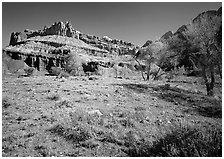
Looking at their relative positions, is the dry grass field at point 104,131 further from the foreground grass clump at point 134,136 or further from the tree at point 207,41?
the tree at point 207,41

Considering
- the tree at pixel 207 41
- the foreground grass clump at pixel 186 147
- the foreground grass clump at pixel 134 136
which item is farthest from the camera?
the tree at pixel 207 41

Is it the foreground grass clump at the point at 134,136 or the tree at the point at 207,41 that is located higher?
the tree at the point at 207,41

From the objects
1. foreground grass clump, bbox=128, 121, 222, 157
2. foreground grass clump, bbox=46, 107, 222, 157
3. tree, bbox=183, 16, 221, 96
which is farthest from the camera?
tree, bbox=183, 16, 221, 96

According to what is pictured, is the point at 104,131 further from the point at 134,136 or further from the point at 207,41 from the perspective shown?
the point at 207,41

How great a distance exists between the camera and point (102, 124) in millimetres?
7043

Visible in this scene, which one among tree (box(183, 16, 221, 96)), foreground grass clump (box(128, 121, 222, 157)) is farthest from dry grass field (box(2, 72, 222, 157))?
tree (box(183, 16, 221, 96))

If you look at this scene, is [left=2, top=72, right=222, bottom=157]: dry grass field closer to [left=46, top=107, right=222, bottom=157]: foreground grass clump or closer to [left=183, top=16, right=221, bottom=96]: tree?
[left=46, top=107, right=222, bottom=157]: foreground grass clump

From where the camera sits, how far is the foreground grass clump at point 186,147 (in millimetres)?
4473

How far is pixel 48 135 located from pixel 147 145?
3.25 meters

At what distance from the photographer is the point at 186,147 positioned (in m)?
4.83

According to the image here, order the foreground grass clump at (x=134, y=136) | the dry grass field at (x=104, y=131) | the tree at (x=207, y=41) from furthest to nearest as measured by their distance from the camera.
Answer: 1. the tree at (x=207, y=41)
2. the dry grass field at (x=104, y=131)
3. the foreground grass clump at (x=134, y=136)

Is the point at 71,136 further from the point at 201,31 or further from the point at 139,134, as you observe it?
the point at 201,31

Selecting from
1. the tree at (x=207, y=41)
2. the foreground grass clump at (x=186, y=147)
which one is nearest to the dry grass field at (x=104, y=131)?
the foreground grass clump at (x=186, y=147)

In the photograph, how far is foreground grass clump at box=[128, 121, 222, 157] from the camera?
4473 millimetres
